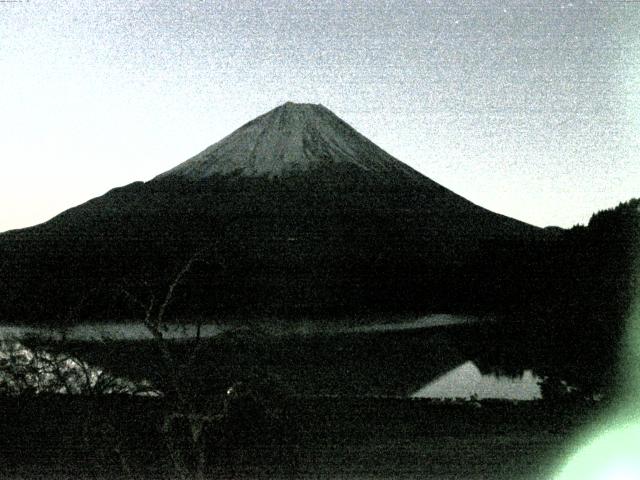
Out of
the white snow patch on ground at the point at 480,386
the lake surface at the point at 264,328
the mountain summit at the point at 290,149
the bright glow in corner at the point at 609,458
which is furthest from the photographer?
the mountain summit at the point at 290,149

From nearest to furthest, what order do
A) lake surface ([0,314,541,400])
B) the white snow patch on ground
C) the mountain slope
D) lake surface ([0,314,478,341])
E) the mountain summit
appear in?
the white snow patch on ground
lake surface ([0,314,541,400])
lake surface ([0,314,478,341])
the mountain slope
the mountain summit

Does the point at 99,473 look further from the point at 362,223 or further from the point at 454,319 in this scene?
the point at 362,223

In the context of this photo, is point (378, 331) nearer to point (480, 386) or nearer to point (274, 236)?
point (480, 386)

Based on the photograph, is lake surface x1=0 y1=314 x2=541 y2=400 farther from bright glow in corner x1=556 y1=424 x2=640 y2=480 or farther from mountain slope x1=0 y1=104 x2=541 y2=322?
bright glow in corner x1=556 y1=424 x2=640 y2=480

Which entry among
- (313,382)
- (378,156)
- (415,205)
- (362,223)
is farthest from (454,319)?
(378,156)

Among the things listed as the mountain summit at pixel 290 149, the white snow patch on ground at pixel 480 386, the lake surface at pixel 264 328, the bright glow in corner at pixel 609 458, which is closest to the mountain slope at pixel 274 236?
the mountain summit at pixel 290 149

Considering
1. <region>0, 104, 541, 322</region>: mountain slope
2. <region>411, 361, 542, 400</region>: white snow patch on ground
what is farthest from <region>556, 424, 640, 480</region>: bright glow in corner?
<region>0, 104, 541, 322</region>: mountain slope

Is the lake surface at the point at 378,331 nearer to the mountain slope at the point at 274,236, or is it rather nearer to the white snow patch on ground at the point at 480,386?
the white snow patch on ground at the point at 480,386
